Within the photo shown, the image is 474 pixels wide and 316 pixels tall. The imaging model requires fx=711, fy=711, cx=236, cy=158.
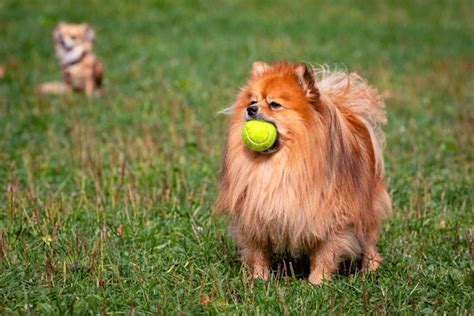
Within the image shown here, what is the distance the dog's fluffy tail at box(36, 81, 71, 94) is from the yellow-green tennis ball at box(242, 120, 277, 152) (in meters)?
5.99

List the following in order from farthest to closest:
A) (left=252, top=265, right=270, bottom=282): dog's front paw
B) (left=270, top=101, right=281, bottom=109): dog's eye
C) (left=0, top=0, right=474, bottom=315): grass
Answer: (left=252, top=265, right=270, bottom=282): dog's front paw → (left=270, top=101, right=281, bottom=109): dog's eye → (left=0, top=0, right=474, bottom=315): grass

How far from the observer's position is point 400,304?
4.05 m

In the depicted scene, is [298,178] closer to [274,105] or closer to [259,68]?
[274,105]

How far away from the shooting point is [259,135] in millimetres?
4152

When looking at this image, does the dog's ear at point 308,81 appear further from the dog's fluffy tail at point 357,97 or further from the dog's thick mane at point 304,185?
the dog's fluffy tail at point 357,97

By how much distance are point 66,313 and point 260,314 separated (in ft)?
3.38

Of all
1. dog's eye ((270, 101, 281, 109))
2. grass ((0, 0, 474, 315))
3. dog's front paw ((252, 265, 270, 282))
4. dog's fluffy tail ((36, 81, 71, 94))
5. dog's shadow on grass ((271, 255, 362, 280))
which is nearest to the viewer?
grass ((0, 0, 474, 315))

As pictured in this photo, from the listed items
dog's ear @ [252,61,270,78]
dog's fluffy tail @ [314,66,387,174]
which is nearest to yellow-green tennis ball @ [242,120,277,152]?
dog's ear @ [252,61,270,78]

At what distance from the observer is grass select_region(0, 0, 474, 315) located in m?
4.15

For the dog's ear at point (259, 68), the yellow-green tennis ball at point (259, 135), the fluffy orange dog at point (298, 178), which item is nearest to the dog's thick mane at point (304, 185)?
the fluffy orange dog at point (298, 178)

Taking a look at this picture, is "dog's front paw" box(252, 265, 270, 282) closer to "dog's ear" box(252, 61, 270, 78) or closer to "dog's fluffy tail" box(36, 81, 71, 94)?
"dog's ear" box(252, 61, 270, 78)

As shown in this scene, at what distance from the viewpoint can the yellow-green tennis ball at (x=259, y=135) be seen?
13.6ft

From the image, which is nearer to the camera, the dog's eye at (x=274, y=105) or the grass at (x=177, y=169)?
the grass at (x=177, y=169)

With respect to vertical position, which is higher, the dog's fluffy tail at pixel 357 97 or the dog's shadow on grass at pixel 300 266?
the dog's fluffy tail at pixel 357 97
